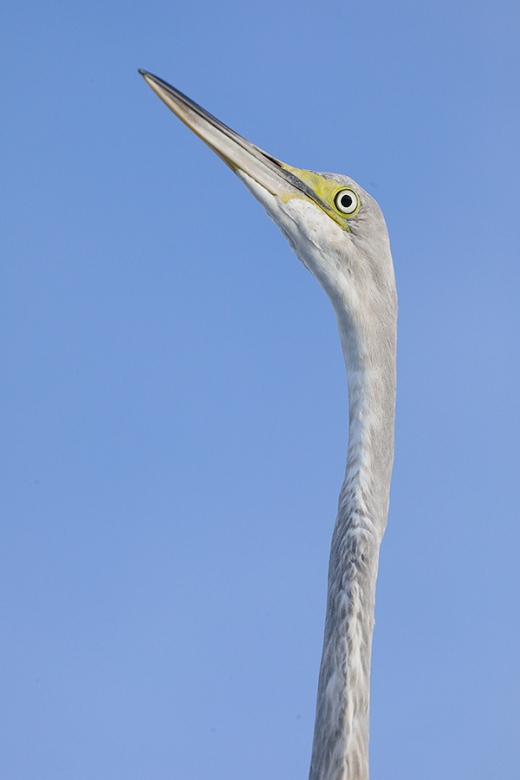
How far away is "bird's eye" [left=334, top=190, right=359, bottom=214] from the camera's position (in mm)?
3742

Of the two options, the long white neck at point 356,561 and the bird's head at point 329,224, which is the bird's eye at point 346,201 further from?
the long white neck at point 356,561

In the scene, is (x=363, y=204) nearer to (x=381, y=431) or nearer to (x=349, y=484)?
(x=381, y=431)

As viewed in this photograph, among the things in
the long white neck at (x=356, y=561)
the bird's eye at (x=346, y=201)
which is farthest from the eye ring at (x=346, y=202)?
the long white neck at (x=356, y=561)

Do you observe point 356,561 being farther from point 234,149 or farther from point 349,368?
point 234,149

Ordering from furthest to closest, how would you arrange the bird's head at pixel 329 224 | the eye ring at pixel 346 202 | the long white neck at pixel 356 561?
1. the eye ring at pixel 346 202
2. the bird's head at pixel 329 224
3. the long white neck at pixel 356 561

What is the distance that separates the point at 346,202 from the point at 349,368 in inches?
34.2

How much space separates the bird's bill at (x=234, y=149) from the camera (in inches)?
134

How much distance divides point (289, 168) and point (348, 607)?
216cm

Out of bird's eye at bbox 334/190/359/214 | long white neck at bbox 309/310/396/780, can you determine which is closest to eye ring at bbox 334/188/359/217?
bird's eye at bbox 334/190/359/214

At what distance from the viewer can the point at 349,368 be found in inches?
142

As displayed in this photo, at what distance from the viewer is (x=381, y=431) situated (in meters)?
3.47

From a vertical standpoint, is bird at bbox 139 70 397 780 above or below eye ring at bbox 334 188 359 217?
below

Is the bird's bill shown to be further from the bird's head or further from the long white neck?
the long white neck

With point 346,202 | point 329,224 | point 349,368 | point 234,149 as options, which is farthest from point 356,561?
point 234,149
